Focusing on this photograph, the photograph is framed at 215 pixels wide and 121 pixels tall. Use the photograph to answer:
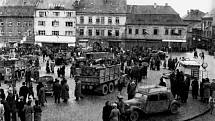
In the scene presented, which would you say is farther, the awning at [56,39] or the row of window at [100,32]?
the row of window at [100,32]

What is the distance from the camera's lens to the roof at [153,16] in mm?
64938

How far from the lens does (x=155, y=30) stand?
213 feet

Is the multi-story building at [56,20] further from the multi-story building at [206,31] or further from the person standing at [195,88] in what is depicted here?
the person standing at [195,88]

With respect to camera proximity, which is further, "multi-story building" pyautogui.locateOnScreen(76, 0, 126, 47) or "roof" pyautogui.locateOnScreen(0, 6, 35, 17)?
"roof" pyautogui.locateOnScreen(0, 6, 35, 17)

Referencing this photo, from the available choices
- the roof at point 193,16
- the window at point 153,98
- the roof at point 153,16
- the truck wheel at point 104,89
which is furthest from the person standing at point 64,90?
the roof at point 193,16

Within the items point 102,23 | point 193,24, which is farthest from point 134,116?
point 193,24

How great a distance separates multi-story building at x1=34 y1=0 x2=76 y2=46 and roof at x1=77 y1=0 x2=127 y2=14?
211 cm

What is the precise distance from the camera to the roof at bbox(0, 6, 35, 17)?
7012 centimetres

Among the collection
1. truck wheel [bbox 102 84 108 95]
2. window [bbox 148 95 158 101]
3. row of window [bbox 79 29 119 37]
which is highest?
row of window [bbox 79 29 119 37]

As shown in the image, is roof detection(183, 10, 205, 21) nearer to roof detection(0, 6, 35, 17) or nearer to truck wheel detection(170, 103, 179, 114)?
roof detection(0, 6, 35, 17)

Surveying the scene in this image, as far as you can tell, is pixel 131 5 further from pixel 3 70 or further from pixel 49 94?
pixel 49 94

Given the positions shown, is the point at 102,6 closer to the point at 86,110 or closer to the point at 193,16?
the point at 193,16

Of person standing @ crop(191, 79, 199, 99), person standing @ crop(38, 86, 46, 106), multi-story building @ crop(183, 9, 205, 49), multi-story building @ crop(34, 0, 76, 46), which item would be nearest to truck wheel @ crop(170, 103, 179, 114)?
person standing @ crop(191, 79, 199, 99)

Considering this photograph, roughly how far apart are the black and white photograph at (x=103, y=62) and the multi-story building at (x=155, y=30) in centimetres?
18
